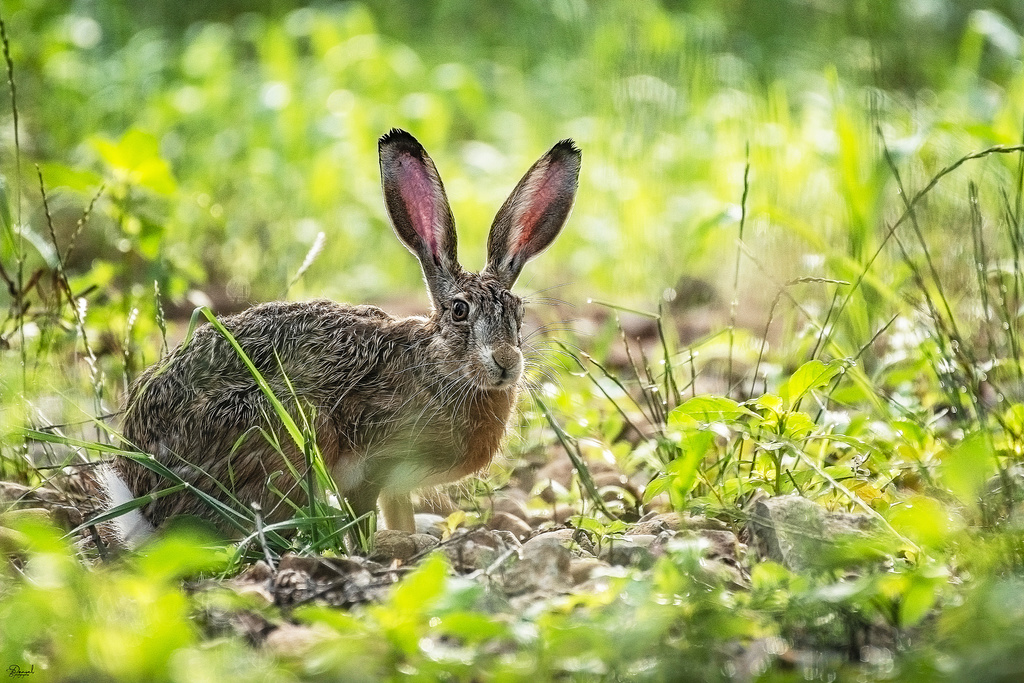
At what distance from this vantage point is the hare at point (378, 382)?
3.95 meters

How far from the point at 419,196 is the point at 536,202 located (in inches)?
18.4

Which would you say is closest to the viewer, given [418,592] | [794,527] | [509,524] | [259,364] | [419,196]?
[418,592]

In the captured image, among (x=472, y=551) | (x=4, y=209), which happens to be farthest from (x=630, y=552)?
(x=4, y=209)

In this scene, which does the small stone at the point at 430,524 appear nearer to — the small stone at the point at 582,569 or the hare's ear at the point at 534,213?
the hare's ear at the point at 534,213

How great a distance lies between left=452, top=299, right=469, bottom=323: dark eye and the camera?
14.0ft

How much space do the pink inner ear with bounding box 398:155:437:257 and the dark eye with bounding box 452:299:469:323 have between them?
25 centimetres

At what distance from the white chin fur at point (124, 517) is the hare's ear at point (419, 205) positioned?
1.35 m

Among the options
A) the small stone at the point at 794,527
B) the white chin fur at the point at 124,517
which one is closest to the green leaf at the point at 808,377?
the small stone at the point at 794,527

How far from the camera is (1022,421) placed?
339cm

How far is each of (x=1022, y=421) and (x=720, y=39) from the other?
5644 mm

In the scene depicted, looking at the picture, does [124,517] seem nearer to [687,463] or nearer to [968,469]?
[687,463]

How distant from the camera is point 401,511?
4.29 meters

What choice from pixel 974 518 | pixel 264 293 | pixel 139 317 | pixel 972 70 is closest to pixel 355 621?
pixel 974 518

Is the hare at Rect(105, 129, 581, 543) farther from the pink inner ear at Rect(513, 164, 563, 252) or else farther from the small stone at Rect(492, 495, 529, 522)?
the small stone at Rect(492, 495, 529, 522)
